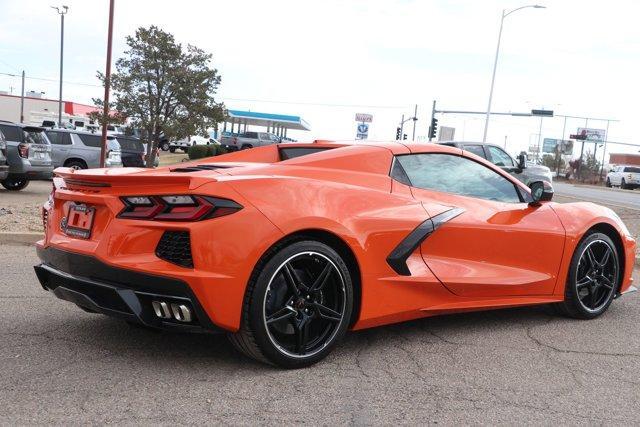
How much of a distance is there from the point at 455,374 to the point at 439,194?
4.20 ft

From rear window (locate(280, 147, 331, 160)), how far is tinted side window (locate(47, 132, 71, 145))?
14289 millimetres

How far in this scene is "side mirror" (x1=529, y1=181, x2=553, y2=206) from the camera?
4898mm

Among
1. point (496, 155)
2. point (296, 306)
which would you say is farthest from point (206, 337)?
point (496, 155)

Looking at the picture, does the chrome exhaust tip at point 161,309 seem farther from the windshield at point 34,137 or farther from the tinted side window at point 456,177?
the windshield at point 34,137

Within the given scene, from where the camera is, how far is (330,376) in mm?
3598

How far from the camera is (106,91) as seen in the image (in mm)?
16469

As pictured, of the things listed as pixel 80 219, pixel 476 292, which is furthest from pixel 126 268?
pixel 476 292

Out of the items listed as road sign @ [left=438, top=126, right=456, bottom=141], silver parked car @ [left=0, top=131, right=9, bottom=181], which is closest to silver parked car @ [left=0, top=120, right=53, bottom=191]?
silver parked car @ [left=0, top=131, right=9, bottom=181]

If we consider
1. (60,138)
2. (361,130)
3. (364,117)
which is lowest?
(60,138)

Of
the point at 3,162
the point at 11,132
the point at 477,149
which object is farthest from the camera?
the point at 11,132

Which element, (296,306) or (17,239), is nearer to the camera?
(296,306)

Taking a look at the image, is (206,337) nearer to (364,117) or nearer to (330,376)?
(330,376)

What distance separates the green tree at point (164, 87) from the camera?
16125 mm

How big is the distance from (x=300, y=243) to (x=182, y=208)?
688mm
